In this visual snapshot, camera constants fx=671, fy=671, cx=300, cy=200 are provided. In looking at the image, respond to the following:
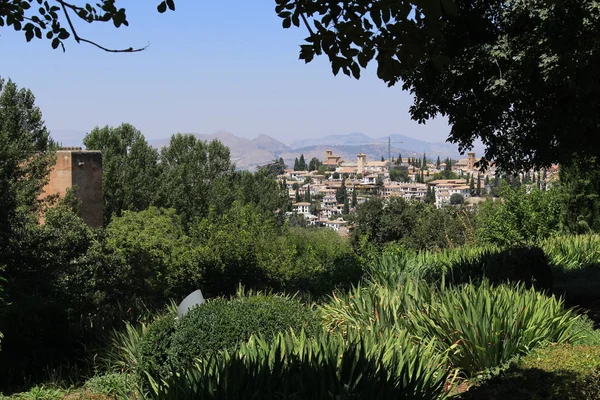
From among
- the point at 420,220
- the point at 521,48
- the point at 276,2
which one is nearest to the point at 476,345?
the point at 276,2

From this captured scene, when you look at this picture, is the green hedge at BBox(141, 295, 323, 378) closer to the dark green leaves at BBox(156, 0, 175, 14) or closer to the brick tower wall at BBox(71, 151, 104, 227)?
the dark green leaves at BBox(156, 0, 175, 14)

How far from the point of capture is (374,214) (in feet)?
108

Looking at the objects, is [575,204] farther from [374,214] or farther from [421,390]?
[421,390]

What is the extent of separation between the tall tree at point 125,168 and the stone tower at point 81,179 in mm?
7041

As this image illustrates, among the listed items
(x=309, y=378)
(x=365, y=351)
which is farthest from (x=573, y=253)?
(x=309, y=378)

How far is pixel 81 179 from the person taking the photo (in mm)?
28766

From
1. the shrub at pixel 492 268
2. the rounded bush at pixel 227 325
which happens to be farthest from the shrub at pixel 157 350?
the shrub at pixel 492 268

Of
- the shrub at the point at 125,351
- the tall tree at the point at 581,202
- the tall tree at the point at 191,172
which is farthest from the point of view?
the tall tree at the point at 191,172

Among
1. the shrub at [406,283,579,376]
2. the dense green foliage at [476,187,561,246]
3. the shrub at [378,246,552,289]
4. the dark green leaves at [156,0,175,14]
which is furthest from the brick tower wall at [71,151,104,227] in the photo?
the dark green leaves at [156,0,175,14]

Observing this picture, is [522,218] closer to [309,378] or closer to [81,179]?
[81,179]

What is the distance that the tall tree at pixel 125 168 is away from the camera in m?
37.9

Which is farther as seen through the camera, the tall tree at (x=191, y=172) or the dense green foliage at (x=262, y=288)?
the tall tree at (x=191, y=172)

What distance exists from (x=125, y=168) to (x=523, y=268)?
33134mm

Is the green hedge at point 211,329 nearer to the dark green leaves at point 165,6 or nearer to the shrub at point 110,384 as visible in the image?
the shrub at point 110,384
